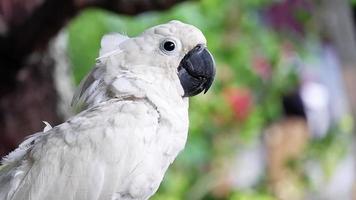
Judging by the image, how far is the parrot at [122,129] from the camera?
48.2 inches

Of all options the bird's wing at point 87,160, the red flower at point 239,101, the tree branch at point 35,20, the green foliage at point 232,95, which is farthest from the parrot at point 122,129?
the red flower at point 239,101

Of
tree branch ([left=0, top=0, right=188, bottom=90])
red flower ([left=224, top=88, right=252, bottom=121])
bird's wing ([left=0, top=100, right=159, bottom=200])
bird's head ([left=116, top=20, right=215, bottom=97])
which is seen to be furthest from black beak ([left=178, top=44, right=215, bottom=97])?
red flower ([left=224, top=88, right=252, bottom=121])

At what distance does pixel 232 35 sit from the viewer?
2.63 metres

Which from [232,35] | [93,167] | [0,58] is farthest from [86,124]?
[232,35]

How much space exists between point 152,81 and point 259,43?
1.48m

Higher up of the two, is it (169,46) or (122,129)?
(169,46)

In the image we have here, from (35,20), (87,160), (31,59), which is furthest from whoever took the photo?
(31,59)

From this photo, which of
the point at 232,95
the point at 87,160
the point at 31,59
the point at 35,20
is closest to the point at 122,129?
the point at 87,160

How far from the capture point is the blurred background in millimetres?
1865

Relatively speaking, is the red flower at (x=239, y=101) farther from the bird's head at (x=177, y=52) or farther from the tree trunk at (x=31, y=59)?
the bird's head at (x=177, y=52)

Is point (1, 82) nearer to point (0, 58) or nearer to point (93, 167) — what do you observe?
point (0, 58)

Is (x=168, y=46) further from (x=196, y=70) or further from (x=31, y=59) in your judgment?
(x=31, y=59)

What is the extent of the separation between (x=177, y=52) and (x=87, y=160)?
222mm

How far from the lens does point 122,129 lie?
123cm
